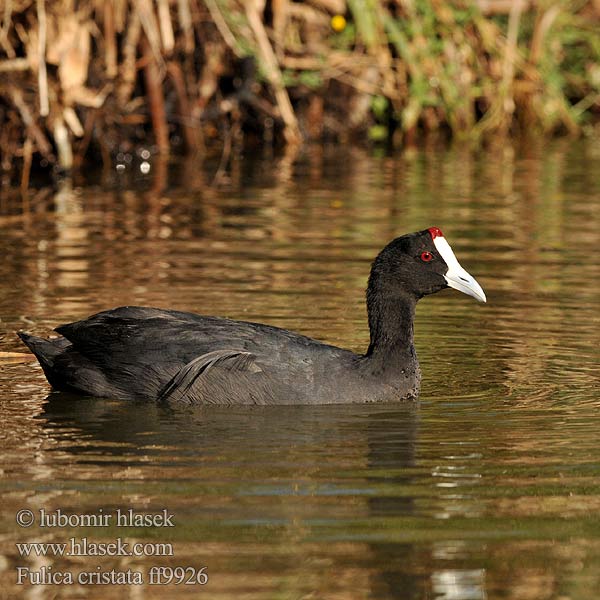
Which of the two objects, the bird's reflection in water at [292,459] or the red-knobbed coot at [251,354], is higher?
the red-knobbed coot at [251,354]

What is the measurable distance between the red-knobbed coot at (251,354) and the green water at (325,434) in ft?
0.29

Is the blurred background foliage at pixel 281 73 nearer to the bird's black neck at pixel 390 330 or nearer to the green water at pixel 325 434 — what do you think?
the green water at pixel 325 434

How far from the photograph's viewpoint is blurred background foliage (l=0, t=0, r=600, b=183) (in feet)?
46.0

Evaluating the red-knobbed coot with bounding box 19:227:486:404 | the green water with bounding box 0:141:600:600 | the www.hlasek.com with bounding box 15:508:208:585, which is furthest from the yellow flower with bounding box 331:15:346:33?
the www.hlasek.com with bounding box 15:508:208:585

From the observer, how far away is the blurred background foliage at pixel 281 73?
14.0 m

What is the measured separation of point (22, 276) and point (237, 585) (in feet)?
18.0

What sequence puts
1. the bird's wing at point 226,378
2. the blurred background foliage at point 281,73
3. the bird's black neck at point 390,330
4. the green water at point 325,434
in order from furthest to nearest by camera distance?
the blurred background foliage at point 281,73, the bird's black neck at point 390,330, the bird's wing at point 226,378, the green water at point 325,434

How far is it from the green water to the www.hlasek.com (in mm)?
27

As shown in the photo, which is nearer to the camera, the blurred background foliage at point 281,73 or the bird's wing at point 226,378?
the bird's wing at point 226,378

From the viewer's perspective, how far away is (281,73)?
1659 centimetres

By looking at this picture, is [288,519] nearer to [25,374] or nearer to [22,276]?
[25,374]

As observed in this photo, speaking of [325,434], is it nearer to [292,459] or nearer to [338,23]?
[292,459]

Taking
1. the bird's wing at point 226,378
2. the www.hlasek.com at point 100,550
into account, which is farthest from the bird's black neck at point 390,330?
the www.hlasek.com at point 100,550

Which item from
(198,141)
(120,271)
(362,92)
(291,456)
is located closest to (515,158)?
(362,92)
